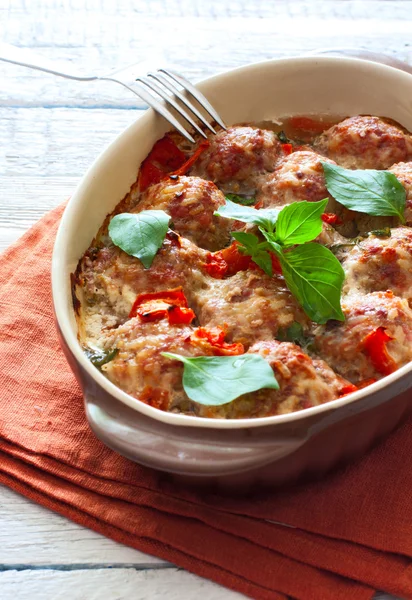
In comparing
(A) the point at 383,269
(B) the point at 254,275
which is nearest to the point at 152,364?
(B) the point at 254,275

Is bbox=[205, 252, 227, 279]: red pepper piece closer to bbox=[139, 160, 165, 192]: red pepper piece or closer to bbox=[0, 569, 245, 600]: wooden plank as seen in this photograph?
bbox=[139, 160, 165, 192]: red pepper piece

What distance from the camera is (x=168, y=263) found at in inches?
112

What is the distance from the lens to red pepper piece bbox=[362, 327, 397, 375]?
2.57m

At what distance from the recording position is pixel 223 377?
2393 millimetres

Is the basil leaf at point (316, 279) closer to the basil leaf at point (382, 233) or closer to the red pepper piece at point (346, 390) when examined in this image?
the red pepper piece at point (346, 390)

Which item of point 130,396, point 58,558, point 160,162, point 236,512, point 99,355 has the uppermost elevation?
point 160,162

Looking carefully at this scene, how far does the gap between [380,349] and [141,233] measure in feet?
3.01

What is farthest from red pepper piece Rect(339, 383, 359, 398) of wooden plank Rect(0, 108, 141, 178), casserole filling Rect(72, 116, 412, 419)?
wooden plank Rect(0, 108, 141, 178)

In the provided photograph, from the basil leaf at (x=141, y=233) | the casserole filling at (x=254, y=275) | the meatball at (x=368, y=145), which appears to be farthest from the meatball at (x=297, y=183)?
the basil leaf at (x=141, y=233)

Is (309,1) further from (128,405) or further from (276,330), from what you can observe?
(128,405)

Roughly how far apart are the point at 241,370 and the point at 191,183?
97 centimetres

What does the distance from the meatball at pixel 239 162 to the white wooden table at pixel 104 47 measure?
2.56 ft

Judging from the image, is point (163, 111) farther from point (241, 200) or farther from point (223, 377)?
point (223, 377)

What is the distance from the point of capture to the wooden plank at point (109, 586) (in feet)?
8.37
